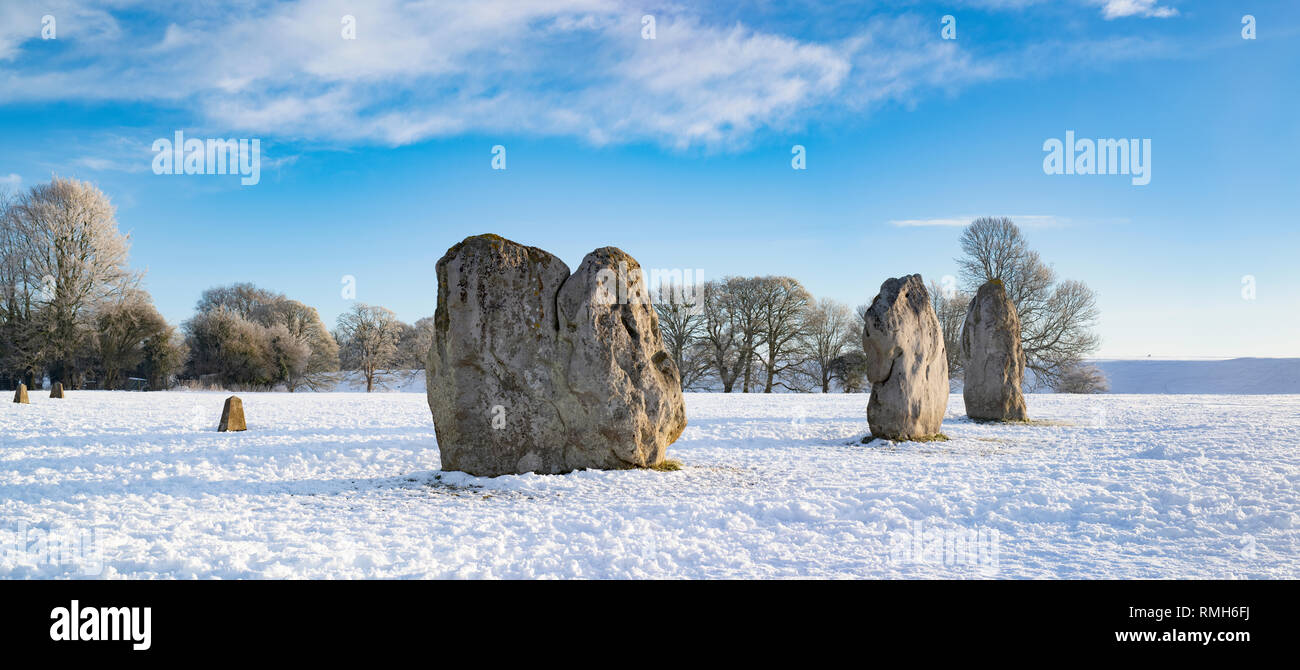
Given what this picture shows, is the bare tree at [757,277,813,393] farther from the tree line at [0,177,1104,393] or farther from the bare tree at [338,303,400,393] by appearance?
the bare tree at [338,303,400,393]

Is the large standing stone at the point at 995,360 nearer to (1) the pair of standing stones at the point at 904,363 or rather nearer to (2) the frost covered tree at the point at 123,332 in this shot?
(1) the pair of standing stones at the point at 904,363

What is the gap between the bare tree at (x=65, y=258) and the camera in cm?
3028

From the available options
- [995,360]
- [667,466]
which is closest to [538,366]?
[667,466]

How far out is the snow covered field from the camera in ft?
16.0

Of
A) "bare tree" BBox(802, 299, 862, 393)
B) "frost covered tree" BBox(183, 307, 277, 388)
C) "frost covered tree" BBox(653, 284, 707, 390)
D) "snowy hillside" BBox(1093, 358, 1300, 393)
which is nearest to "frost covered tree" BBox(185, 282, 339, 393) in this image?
"frost covered tree" BBox(183, 307, 277, 388)

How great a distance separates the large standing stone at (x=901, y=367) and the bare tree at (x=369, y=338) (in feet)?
126

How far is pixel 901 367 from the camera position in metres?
11.8

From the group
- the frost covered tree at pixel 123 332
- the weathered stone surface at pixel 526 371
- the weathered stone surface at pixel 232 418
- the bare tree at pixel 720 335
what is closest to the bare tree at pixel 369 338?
the frost covered tree at pixel 123 332

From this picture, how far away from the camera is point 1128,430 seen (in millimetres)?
12898

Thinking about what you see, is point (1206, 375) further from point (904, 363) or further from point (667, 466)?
point (667, 466)

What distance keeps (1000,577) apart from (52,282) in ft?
122

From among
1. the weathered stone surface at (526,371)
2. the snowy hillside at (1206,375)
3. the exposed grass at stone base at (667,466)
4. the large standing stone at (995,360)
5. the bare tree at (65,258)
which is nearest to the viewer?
the weathered stone surface at (526,371)

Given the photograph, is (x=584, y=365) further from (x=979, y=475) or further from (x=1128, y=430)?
(x=1128, y=430)
